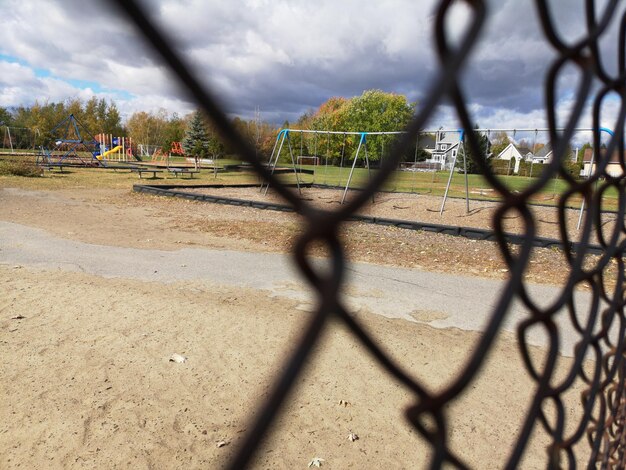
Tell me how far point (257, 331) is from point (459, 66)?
3.69m

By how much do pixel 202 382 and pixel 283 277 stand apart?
2559mm

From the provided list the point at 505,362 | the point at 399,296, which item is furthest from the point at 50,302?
the point at 505,362

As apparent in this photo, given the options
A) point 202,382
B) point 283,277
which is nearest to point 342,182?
point 283,277

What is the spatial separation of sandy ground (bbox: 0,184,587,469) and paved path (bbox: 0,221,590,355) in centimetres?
27

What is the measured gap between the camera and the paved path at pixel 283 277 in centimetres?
459

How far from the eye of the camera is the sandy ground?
251cm

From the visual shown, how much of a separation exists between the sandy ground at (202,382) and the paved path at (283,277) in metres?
0.27

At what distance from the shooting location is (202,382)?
3119 millimetres

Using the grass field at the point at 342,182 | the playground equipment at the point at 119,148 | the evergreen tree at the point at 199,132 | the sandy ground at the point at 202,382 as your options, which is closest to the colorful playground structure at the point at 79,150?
the playground equipment at the point at 119,148

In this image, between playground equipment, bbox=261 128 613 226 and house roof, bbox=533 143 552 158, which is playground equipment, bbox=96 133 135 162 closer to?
playground equipment, bbox=261 128 613 226

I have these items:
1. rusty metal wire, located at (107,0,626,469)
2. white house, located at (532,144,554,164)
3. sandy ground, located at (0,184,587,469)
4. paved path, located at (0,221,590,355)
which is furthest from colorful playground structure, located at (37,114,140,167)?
rusty metal wire, located at (107,0,626,469)

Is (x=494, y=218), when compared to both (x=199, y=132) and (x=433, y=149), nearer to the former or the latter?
(x=199, y=132)

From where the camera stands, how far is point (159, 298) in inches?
184

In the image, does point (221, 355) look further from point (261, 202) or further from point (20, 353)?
point (261, 202)
